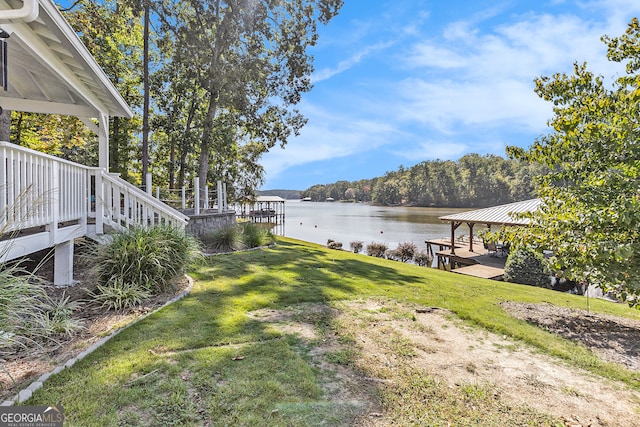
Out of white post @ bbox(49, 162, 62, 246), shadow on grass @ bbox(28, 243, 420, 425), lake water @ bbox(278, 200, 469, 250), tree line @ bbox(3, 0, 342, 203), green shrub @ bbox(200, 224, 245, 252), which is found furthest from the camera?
lake water @ bbox(278, 200, 469, 250)

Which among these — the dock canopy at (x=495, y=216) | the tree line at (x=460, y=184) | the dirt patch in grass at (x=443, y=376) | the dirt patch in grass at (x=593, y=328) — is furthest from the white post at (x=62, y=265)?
the tree line at (x=460, y=184)

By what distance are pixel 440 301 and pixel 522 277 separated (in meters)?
7.26

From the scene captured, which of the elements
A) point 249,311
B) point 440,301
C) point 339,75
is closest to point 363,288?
point 440,301

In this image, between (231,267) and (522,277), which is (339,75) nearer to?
(522,277)

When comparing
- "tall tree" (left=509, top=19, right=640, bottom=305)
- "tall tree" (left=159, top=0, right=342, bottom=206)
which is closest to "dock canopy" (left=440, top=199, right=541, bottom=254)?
"tall tree" (left=509, top=19, right=640, bottom=305)

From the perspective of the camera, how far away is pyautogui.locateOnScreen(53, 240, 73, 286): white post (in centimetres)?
453

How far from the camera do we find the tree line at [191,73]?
12984mm

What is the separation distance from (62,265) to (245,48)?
1330 cm

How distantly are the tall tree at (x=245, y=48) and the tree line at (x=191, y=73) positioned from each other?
5 centimetres

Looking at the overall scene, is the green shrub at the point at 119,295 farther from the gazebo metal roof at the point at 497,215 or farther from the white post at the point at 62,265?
the gazebo metal roof at the point at 497,215

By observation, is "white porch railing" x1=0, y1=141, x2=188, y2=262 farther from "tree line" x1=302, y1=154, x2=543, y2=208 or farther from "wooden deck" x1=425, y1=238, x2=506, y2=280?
"tree line" x1=302, y1=154, x2=543, y2=208

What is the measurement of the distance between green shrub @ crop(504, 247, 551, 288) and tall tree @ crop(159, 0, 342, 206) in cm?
1279

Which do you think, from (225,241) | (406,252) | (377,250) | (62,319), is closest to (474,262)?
(406,252)

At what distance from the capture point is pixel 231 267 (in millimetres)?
6301
